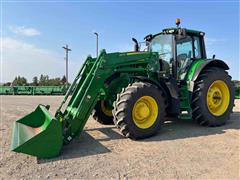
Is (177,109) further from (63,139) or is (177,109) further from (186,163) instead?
(63,139)

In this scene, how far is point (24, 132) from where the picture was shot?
186 inches

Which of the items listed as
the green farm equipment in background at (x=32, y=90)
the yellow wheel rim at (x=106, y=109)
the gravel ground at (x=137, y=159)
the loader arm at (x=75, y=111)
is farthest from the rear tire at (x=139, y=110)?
the green farm equipment in background at (x=32, y=90)

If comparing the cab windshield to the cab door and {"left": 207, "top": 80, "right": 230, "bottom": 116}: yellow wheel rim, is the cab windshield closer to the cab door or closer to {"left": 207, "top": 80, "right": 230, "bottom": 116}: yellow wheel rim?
the cab door

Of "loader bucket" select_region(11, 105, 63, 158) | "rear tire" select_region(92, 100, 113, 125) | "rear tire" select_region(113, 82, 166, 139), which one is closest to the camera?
"loader bucket" select_region(11, 105, 63, 158)

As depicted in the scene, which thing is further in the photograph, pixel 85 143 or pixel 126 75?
pixel 126 75

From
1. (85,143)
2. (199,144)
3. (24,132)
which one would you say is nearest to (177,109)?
(199,144)

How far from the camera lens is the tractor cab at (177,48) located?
21.7ft

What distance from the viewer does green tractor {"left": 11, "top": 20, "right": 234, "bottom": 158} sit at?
4.71 meters

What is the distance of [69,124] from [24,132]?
860mm

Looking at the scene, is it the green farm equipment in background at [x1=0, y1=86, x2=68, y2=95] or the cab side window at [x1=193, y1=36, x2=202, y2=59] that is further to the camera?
the green farm equipment in background at [x1=0, y1=86, x2=68, y2=95]

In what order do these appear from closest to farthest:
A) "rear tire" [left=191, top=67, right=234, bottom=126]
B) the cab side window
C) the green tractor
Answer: the green tractor, "rear tire" [left=191, top=67, right=234, bottom=126], the cab side window

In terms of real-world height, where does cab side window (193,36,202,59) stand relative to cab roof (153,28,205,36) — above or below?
below

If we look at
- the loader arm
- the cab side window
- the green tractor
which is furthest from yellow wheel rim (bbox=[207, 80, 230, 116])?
the loader arm

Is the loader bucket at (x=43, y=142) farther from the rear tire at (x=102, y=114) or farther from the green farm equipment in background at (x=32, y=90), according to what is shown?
the green farm equipment in background at (x=32, y=90)
